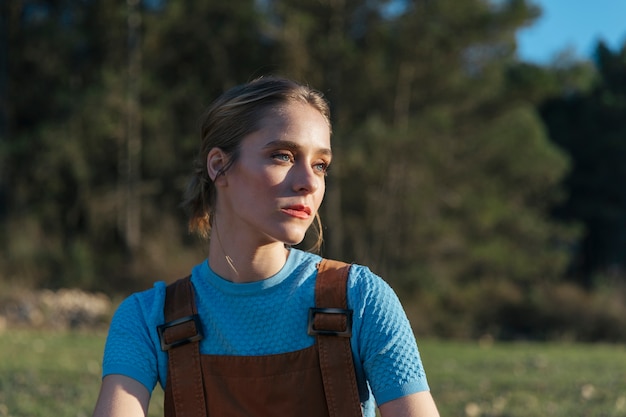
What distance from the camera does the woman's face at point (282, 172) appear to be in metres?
2.23

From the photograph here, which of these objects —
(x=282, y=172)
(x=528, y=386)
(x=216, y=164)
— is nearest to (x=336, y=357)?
(x=282, y=172)

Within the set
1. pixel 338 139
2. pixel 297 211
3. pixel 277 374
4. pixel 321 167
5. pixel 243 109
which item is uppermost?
pixel 338 139

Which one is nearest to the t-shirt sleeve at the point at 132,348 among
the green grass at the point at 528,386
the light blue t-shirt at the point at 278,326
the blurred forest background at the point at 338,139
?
the light blue t-shirt at the point at 278,326

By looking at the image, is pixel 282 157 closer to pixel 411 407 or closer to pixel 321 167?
pixel 321 167

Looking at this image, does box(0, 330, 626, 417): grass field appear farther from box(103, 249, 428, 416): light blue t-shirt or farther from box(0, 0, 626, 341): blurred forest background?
box(0, 0, 626, 341): blurred forest background

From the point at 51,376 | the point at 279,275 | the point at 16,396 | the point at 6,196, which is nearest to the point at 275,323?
the point at 279,275

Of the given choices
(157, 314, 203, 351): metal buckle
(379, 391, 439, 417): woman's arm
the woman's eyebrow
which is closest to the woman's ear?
the woman's eyebrow

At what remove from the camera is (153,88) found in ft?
79.3

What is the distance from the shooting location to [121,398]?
2.22 m

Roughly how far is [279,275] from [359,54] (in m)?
21.4

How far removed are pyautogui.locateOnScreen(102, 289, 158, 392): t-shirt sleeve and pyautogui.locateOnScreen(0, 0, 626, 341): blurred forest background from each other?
19.1 meters

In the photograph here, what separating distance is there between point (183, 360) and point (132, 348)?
0.14 meters

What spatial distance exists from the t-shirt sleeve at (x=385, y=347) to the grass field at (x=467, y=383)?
10.6 feet

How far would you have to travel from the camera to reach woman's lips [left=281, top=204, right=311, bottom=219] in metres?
2.24
